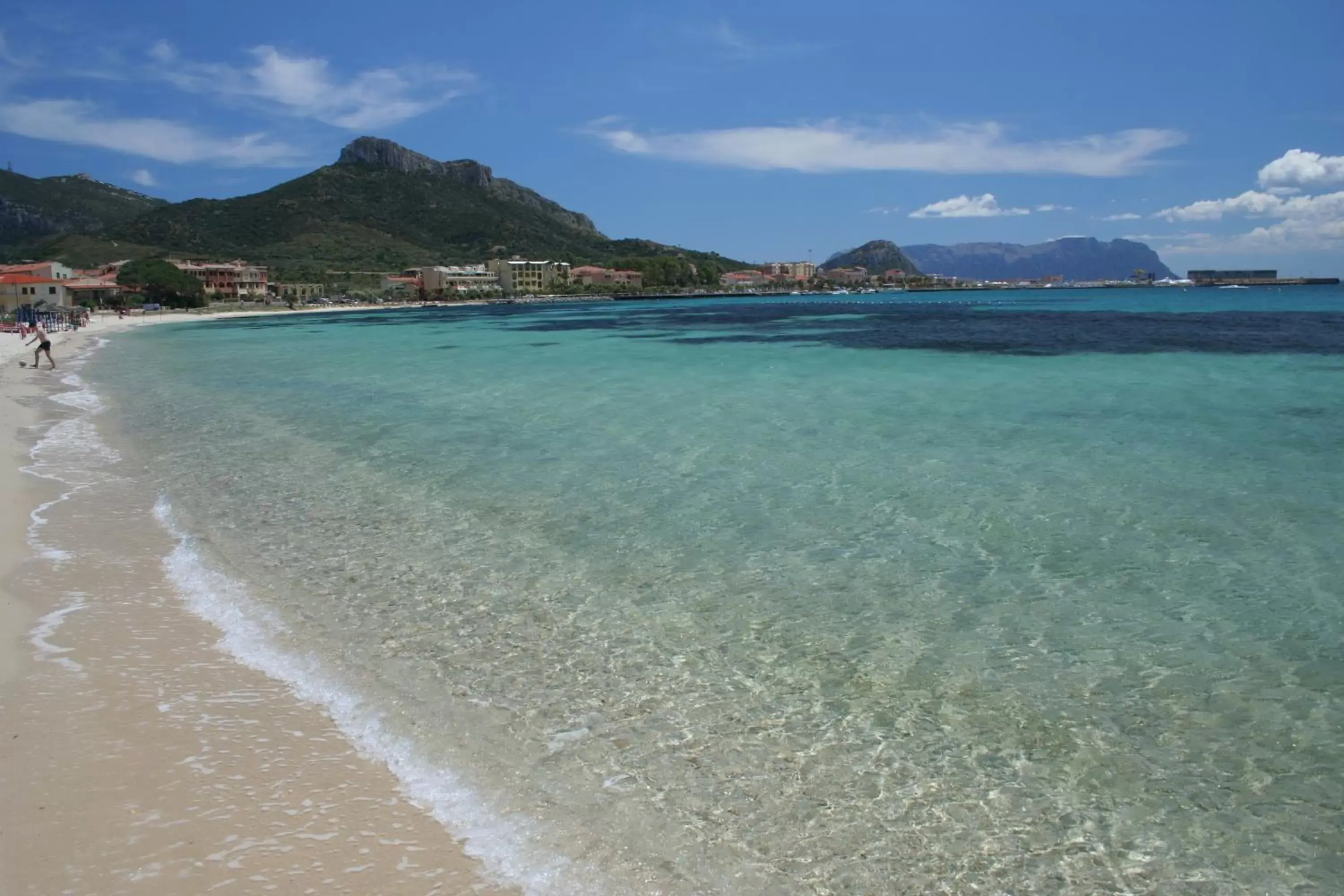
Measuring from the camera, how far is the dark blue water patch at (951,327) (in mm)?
34594

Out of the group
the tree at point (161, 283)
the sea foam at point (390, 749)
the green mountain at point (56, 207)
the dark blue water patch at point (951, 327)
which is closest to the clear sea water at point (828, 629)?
the sea foam at point (390, 749)

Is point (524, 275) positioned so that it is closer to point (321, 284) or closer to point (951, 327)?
point (321, 284)

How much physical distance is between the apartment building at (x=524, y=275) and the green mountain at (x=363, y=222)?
544 inches

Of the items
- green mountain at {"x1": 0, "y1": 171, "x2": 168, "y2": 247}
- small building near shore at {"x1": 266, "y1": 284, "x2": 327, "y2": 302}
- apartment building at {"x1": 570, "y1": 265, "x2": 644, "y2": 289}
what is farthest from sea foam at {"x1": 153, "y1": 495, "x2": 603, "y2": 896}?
green mountain at {"x1": 0, "y1": 171, "x2": 168, "y2": 247}

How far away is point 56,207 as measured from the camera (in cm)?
16600

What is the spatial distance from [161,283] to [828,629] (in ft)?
343

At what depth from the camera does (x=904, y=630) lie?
236 inches

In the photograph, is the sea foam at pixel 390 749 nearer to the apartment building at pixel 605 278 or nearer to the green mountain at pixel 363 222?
the green mountain at pixel 363 222

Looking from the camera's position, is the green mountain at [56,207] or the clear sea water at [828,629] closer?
the clear sea water at [828,629]

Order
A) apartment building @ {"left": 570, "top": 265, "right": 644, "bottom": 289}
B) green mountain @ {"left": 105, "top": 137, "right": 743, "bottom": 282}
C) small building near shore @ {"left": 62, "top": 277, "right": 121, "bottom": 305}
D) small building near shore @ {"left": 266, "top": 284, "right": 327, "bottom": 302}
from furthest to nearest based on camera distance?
apartment building @ {"left": 570, "top": 265, "right": 644, "bottom": 289} < green mountain @ {"left": 105, "top": 137, "right": 743, "bottom": 282} < small building near shore @ {"left": 266, "top": 284, "right": 327, "bottom": 302} < small building near shore @ {"left": 62, "top": 277, "right": 121, "bottom": 305}

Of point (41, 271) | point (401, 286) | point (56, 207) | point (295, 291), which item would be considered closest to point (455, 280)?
point (401, 286)

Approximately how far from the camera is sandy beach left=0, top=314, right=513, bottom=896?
3350 mm

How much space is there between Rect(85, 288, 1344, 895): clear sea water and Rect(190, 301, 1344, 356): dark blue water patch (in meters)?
20.0

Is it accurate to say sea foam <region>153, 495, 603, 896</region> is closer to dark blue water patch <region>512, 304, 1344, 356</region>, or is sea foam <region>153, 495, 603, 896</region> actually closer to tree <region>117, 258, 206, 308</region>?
dark blue water patch <region>512, 304, 1344, 356</region>
